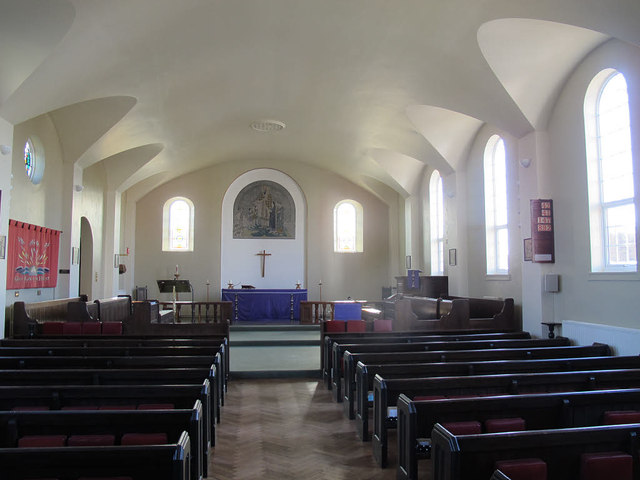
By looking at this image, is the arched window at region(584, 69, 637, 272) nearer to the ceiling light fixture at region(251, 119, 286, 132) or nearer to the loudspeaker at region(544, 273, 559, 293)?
the loudspeaker at region(544, 273, 559, 293)

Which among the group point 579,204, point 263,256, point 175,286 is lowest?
point 175,286

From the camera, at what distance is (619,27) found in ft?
17.4

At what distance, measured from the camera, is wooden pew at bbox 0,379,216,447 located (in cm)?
363

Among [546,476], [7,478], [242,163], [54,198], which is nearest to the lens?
[7,478]

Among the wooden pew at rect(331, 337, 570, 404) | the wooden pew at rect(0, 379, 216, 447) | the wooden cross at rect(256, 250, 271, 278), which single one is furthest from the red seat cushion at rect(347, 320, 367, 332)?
the wooden cross at rect(256, 250, 271, 278)

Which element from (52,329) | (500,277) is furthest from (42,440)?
(500,277)

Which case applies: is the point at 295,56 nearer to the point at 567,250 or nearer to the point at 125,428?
the point at 567,250

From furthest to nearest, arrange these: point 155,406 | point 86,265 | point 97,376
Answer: point 86,265
point 97,376
point 155,406

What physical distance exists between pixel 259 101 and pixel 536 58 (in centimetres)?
525

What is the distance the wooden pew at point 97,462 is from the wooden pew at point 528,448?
4.08 feet

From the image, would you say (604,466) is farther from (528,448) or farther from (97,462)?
(97,462)

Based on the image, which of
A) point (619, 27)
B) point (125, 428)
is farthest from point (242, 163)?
point (125, 428)

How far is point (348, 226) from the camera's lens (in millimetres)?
16391

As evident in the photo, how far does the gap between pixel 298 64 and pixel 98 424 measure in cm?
689
